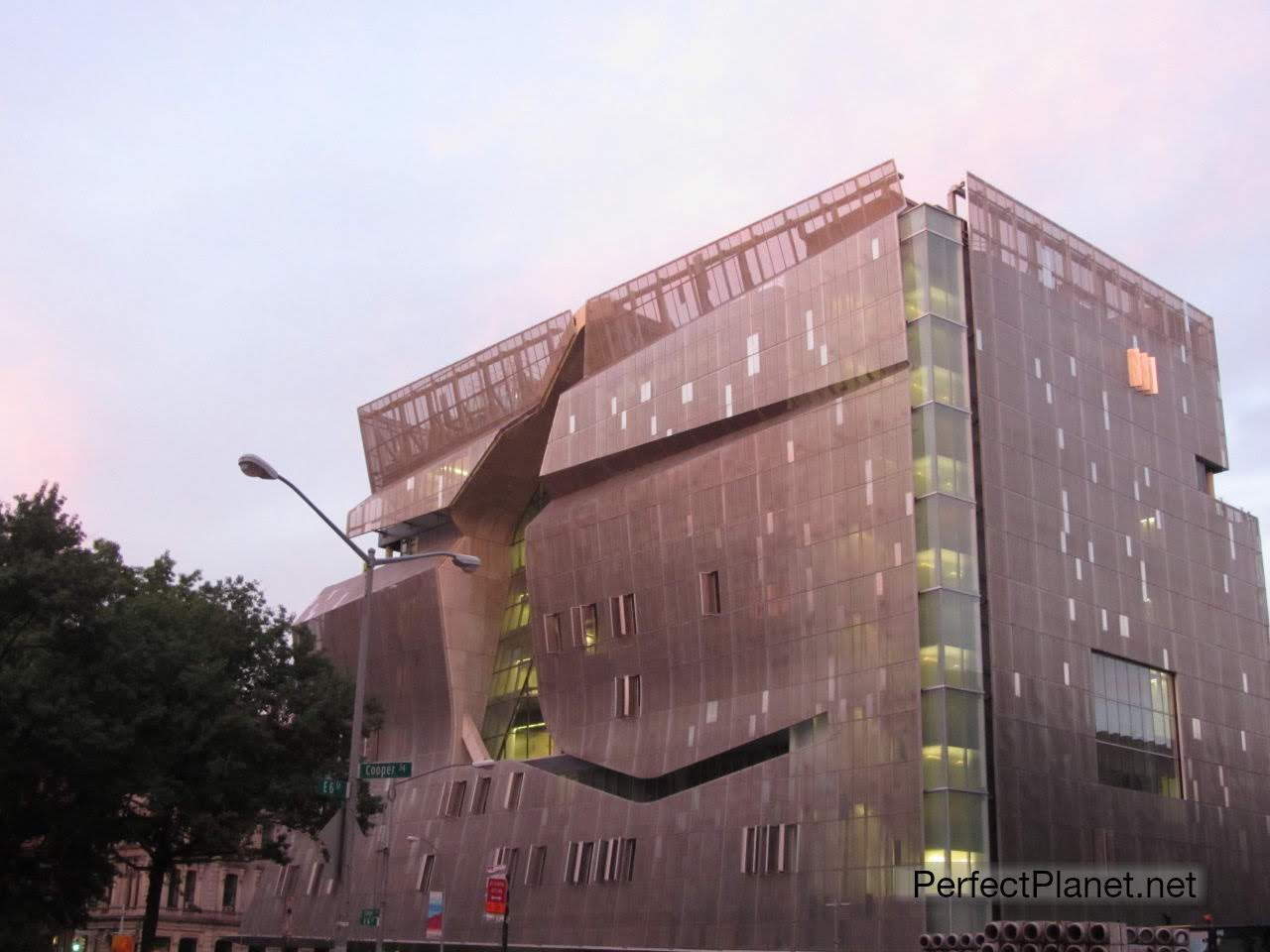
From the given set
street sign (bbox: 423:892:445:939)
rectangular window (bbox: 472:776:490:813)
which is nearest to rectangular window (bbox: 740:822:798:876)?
street sign (bbox: 423:892:445:939)

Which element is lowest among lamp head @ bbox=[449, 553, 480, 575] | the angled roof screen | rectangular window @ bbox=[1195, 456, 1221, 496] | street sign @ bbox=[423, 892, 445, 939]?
street sign @ bbox=[423, 892, 445, 939]

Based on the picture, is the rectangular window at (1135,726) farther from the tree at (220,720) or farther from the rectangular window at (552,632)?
the tree at (220,720)

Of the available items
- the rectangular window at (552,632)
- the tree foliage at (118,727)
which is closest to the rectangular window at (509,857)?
the rectangular window at (552,632)

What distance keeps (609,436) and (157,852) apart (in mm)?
30400

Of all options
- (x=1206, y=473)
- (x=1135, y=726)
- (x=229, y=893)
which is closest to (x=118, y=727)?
(x=1135, y=726)

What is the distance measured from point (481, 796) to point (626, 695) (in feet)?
39.8

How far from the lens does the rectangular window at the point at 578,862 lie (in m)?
69.6

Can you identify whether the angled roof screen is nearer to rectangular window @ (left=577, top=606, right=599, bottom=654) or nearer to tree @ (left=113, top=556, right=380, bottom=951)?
rectangular window @ (left=577, top=606, right=599, bottom=654)

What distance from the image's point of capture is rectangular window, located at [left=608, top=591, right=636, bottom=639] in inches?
2788

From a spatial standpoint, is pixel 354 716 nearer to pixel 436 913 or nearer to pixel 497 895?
pixel 497 895

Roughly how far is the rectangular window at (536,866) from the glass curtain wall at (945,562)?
75.0 feet

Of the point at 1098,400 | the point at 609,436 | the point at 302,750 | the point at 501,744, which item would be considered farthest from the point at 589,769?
the point at 1098,400

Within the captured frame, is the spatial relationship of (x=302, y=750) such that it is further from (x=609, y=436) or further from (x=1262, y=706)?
(x=1262, y=706)

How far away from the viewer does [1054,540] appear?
64.3 meters
